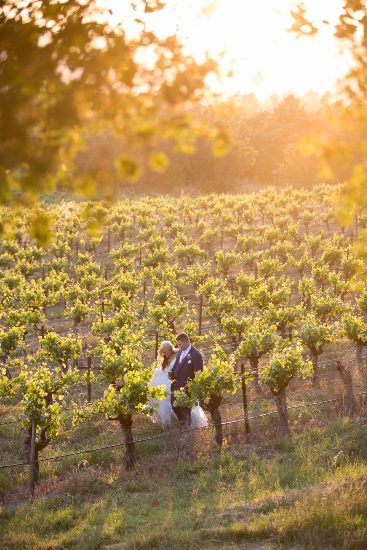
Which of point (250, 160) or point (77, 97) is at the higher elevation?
point (250, 160)

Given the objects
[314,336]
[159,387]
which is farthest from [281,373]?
[314,336]

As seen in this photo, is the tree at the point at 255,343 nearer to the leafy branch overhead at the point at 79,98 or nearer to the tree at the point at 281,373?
the tree at the point at 281,373

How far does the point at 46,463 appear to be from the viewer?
12289mm

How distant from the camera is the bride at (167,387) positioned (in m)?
13.1

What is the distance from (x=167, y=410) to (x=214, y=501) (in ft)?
14.9

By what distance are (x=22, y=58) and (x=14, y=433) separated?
1132 cm

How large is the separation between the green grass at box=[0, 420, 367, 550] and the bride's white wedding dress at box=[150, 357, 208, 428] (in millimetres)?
914

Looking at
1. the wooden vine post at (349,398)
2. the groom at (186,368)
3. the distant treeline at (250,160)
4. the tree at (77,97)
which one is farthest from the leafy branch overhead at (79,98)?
the distant treeline at (250,160)

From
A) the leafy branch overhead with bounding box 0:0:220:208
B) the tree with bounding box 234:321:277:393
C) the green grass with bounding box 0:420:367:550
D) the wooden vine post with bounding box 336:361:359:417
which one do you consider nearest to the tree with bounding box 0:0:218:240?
the leafy branch overhead with bounding box 0:0:220:208

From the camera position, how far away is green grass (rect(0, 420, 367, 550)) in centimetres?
718

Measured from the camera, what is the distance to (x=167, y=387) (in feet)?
43.9

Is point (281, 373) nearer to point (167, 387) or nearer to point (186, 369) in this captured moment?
point (186, 369)

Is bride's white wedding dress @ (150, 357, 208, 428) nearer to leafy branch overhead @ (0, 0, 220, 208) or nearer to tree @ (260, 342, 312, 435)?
tree @ (260, 342, 312, 435)

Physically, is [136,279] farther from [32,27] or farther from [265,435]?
[32,27]
